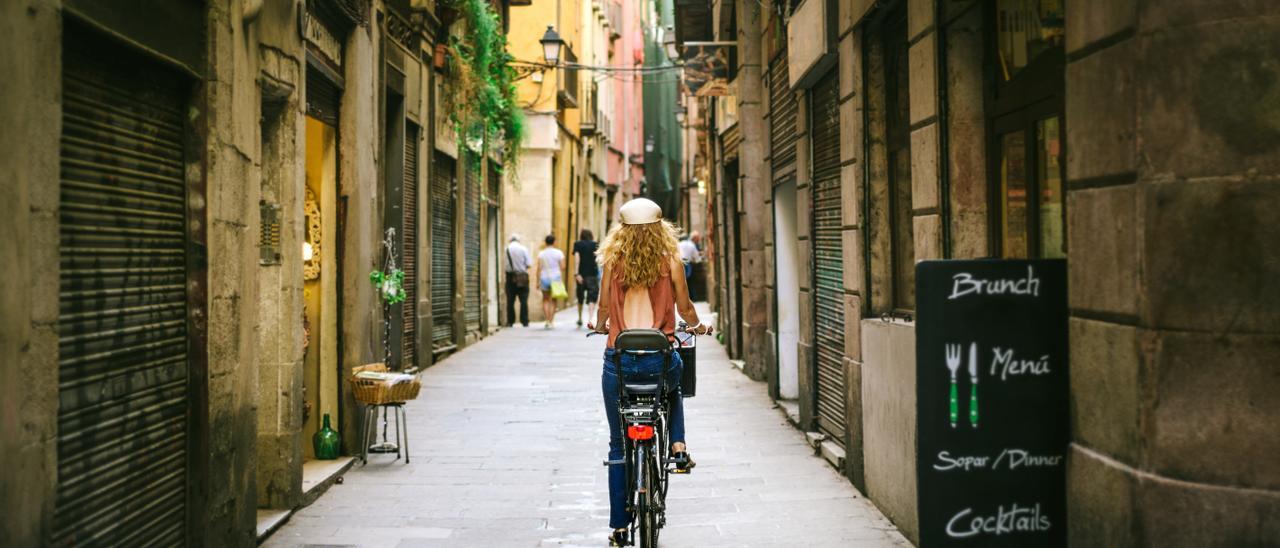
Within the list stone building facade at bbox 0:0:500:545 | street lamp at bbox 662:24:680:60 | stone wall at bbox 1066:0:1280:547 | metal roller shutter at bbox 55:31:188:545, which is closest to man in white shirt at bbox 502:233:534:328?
street lamp at bbox 662:24:680:60

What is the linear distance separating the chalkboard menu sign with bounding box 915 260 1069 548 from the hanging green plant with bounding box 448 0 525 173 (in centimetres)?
1357

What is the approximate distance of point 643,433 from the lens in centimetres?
605

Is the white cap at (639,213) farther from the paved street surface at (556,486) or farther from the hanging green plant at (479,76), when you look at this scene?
the hanging green plant at (479,76)

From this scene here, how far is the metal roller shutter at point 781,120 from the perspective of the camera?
1165 cm

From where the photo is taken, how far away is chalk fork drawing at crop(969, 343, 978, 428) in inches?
161

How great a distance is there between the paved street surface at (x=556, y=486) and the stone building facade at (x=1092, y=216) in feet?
1.35

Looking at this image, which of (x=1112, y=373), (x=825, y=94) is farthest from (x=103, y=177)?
(x=825, y=94)

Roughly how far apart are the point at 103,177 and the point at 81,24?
0.66 m

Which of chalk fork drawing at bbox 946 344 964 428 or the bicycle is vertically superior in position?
chalk fork drawing at bbox 946 344 964 428

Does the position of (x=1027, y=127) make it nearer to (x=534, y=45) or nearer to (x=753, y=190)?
(x=753, y=190)

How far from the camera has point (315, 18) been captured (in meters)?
8.77

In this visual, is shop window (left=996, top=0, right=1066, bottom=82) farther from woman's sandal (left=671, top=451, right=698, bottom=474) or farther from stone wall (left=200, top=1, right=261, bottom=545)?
stone wall (left=200, top=1, right=261, bottom=545)

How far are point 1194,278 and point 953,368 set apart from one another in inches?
31.3

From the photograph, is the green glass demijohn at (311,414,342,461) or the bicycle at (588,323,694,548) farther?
the green glass demijohn at (311,414,342,461)
